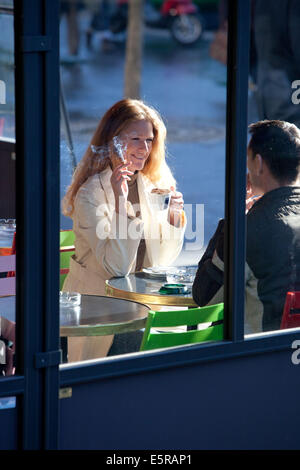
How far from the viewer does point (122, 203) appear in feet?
13.7

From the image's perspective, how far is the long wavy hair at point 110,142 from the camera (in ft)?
13.9

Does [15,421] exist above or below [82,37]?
below

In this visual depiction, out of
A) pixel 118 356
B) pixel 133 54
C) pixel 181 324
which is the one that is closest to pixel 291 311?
pixel 181 324

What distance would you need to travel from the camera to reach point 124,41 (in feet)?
70.3

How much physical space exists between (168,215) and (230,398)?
60.7 inches

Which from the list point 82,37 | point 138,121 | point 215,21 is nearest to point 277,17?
point 138,121

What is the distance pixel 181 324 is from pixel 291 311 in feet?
1.54

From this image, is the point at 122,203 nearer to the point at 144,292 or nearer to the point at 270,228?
the point at 144,292

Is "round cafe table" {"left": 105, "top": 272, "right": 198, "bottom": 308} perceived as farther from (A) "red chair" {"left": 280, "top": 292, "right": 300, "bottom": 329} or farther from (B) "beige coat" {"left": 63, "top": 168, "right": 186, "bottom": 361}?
(A) "red chair" {"left": 280, "top": 292, "right": 300, "bottom": 329}

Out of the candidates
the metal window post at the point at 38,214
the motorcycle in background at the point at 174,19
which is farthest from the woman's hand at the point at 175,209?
the motorcycle in background at the point at 174,19

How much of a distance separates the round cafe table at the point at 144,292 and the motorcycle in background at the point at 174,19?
1679cm

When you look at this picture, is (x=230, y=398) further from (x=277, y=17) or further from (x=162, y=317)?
(x=277, y=17)

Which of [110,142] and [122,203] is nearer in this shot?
[122,203]

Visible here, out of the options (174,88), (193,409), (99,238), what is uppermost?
(174,88)
